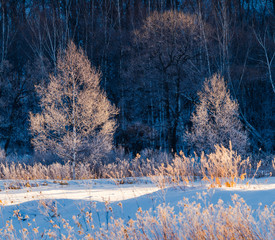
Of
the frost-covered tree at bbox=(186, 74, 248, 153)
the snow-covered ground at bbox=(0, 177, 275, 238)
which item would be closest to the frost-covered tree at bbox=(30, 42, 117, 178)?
the frost-covered tree at bbox=(186, 74, 248, 153)

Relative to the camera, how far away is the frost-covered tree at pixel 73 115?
14945mm

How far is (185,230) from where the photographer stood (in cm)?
275

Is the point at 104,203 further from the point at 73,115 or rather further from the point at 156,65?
the point at 156,65

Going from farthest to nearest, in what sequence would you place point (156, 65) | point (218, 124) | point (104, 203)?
point (156, 65)
point (218, 124)
point (104, 203)

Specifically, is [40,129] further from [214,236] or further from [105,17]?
[105,17]

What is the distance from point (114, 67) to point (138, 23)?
537cm

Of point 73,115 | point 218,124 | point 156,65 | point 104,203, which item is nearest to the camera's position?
point 104,203

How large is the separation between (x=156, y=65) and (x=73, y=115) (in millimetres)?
10293

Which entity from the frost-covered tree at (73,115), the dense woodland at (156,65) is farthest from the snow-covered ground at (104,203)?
the dense woodland at (156,65)

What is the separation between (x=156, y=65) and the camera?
22906 mm

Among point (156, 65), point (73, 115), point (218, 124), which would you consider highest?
point (156, 65)

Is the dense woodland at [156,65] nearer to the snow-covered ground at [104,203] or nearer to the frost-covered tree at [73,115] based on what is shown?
the frost-covered tree at [73,115]

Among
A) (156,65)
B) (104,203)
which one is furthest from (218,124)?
(104,203)

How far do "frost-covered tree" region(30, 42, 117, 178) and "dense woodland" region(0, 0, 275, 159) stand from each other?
4634 mm
